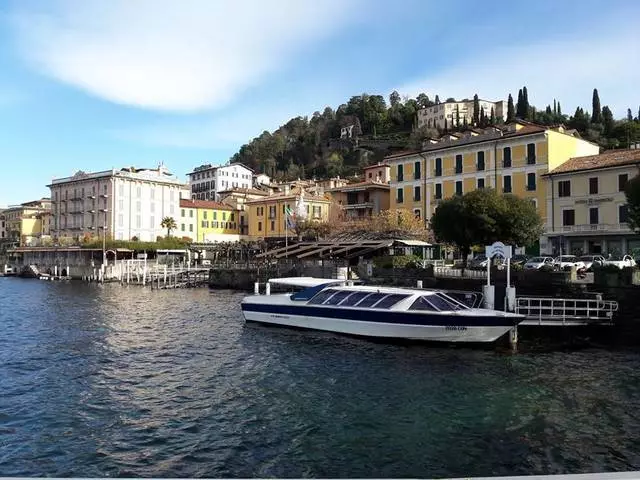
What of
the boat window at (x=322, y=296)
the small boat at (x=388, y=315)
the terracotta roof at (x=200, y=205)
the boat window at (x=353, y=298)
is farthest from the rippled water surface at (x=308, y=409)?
the terracotta roof at (x=200, y=205)

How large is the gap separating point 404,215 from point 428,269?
24.7 meters

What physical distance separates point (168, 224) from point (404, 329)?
8659cm

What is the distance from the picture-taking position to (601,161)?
56.6m

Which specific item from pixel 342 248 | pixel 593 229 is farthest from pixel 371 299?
pixel 593 229

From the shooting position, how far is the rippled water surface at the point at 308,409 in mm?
11562

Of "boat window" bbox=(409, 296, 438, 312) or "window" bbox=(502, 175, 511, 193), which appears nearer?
"boat window" bbox=(409, 296, 438, 312)

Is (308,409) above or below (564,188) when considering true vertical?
below

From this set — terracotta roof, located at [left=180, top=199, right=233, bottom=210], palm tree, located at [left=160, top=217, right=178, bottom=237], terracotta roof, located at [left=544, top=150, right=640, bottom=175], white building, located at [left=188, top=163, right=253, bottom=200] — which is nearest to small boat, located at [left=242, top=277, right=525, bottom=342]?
terracotta roof, located at [left=544, top=150, right=640, bottom=175]

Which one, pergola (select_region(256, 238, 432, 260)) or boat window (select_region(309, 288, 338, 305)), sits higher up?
pergola (select_region(256, 238, 432, 260))

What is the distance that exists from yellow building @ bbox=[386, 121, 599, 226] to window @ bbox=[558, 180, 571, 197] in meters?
1.71

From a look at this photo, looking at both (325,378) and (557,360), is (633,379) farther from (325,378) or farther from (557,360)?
(325,378)

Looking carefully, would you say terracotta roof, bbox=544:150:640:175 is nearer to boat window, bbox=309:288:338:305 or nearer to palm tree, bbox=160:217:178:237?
boat window, bbox=309:288:338:305

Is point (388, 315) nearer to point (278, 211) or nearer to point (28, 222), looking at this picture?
point (278, 211)

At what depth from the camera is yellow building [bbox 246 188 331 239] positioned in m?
93.5
